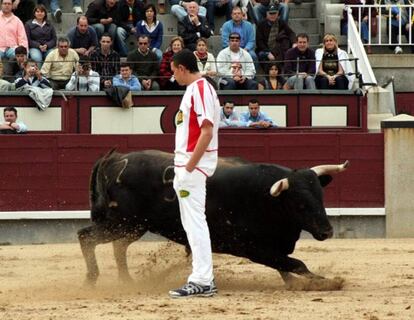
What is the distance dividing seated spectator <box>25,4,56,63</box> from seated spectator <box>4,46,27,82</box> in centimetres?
40

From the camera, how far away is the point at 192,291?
7895 mm

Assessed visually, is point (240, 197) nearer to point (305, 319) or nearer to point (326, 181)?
point (326, 181)

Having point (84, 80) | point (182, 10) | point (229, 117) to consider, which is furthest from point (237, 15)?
point (84, 80)

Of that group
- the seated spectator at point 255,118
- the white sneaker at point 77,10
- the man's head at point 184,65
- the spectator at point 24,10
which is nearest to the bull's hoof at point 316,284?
the man's head at point 184,65

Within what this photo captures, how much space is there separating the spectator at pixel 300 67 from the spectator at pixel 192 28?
1.11 m

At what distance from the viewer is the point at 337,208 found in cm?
1329

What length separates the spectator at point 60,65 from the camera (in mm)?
14047

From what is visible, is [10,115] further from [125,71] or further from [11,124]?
[125,71]

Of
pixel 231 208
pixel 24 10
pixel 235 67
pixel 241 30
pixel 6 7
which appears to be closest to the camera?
pixel 231 208

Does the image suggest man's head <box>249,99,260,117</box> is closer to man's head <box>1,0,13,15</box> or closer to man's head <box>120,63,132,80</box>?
man's head <box>120,63,132,80</box>

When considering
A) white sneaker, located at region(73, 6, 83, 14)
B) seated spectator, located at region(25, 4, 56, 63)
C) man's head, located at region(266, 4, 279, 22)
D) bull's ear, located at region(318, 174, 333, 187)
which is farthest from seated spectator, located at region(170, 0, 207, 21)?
bull's ear, located at region(318, 174, 333, 187)

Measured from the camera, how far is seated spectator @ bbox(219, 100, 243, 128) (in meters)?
13.6

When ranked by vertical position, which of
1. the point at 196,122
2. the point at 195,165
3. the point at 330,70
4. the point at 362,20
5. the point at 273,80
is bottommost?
the point at 195,165

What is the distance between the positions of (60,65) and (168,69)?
3.72ft
